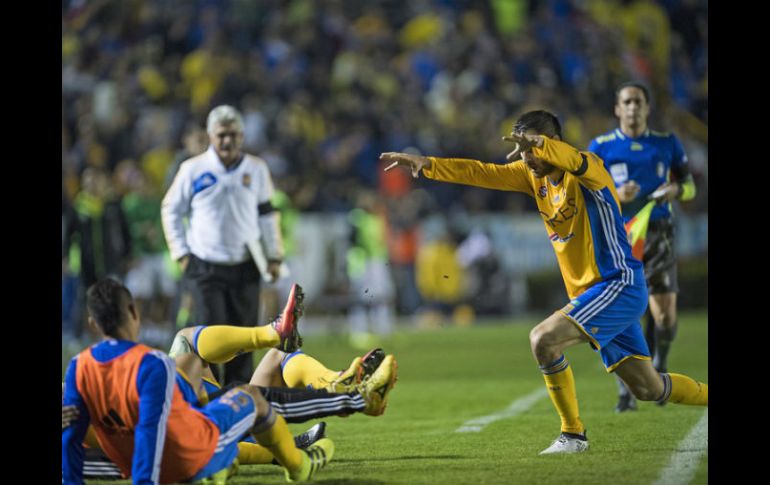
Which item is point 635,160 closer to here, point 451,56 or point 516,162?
point 516,162

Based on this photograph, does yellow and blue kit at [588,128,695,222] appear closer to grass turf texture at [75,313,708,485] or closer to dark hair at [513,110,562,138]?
grass turf texture at [75,313,708,485]

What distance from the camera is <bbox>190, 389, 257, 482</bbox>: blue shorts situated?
586cm

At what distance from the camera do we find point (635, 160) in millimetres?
9430

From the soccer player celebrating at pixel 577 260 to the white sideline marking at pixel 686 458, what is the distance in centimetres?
47

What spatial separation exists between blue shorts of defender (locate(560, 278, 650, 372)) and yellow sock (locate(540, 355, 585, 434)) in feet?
0.86

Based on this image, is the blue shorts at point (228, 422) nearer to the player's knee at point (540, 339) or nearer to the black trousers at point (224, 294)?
the player's knee at point (540, 339)

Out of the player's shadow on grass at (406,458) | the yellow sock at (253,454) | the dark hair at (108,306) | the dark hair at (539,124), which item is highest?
the dark hair at (539,124)

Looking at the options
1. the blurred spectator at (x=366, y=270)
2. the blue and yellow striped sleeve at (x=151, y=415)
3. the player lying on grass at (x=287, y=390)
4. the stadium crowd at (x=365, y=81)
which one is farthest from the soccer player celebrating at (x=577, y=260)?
the stadium crowd at (x=365, y=81)

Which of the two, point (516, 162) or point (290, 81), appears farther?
point (290, 81)

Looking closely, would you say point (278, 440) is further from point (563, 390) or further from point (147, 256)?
point (147, 256)

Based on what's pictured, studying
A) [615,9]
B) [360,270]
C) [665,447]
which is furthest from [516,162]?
[615,9]

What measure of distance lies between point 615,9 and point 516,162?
1905 centimetres

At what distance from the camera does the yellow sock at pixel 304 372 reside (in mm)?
6977

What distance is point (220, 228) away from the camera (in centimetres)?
956
